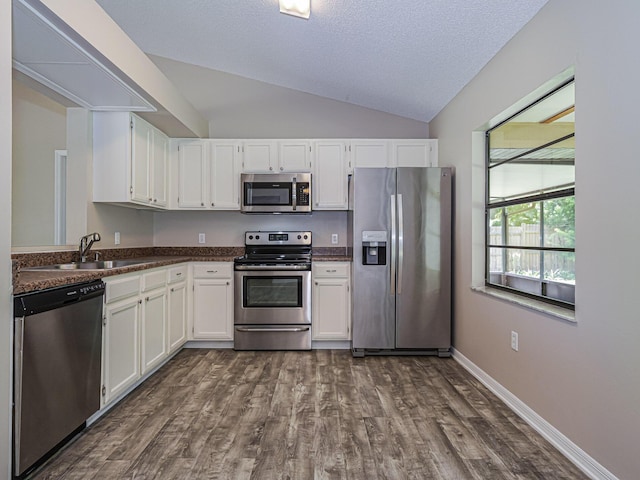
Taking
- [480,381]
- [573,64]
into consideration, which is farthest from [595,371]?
[573,64]

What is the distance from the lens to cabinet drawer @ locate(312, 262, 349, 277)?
3727 millimetres

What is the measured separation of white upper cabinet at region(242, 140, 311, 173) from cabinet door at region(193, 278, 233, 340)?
120cm

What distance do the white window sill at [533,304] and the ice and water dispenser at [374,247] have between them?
0.86 m

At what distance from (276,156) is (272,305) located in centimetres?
152

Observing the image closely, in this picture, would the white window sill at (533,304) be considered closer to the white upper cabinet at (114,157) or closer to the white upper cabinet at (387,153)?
the white upper cabinet at (387,153)

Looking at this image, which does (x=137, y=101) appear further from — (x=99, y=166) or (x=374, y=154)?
(x=374, y=154)

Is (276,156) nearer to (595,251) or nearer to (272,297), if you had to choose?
(272,297)

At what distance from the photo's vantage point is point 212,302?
3.76m

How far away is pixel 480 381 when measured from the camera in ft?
9.52

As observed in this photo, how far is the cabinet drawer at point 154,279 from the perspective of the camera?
2.79 meters

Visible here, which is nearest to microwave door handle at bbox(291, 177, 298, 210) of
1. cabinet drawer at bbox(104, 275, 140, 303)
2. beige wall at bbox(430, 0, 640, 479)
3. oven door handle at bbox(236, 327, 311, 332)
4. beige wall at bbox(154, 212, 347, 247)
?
beige wall at bbox(154, 212, 347, 247)

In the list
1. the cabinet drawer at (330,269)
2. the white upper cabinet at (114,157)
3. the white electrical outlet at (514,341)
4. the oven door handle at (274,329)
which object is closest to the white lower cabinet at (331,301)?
the cabinet drawer at (330,269)

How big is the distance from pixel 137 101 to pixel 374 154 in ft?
7.29

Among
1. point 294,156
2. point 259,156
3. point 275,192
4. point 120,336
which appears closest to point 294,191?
point 275,192
